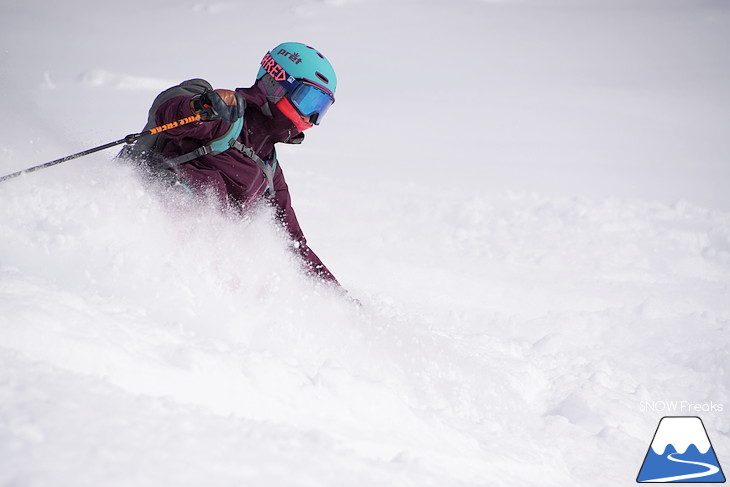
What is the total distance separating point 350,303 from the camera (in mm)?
4008

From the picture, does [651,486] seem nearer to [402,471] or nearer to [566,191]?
[402,471]

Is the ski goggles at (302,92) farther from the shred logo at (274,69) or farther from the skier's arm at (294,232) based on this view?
the skier's arm at (294,232)

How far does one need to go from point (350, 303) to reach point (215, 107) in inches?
69.3

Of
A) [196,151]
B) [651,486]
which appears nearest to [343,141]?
[196,151]

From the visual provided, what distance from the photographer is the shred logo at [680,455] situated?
2.68m

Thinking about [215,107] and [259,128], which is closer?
[215,107]

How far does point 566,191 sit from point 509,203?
1965 mm

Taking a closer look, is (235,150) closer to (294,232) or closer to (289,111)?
(289,111)

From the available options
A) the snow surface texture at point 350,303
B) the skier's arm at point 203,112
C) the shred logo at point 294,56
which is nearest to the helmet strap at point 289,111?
the shred logo at point 294,56
